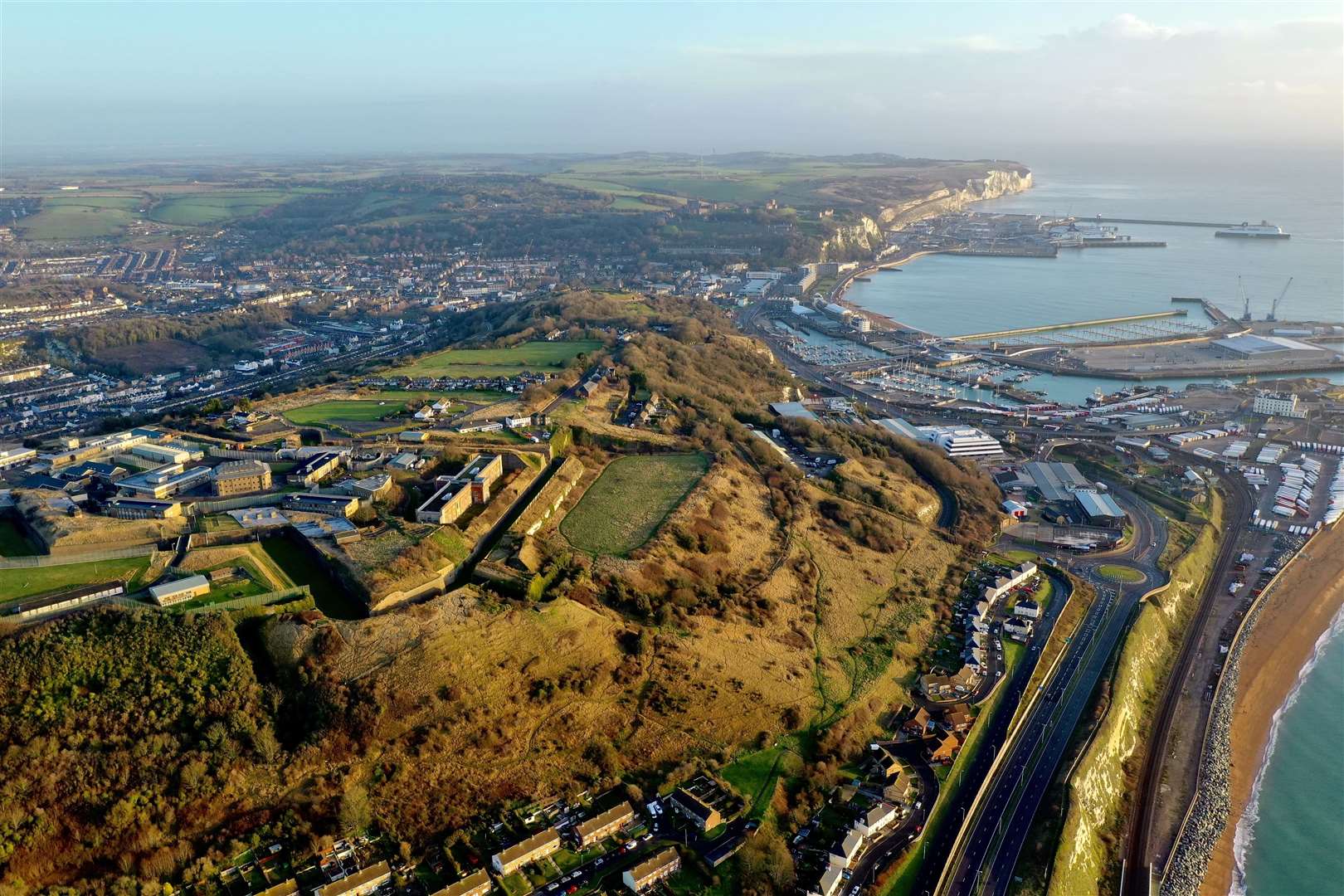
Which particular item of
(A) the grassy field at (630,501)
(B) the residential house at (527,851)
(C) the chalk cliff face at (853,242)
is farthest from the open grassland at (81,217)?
(B) the residential house at (527,851)

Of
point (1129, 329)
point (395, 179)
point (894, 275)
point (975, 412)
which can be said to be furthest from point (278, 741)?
point (395, 179)

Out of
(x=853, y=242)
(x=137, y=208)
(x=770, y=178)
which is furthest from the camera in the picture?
(x=770, y=178)

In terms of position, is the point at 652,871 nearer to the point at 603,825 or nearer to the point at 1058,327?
the point at 603,825

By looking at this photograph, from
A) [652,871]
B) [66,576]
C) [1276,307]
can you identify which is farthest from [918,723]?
[1276,307]

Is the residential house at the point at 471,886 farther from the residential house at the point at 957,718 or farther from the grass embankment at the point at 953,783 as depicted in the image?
the residential house at the point at 957,718

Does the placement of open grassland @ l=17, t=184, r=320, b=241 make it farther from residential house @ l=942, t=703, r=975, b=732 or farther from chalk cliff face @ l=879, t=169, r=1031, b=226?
residential house @ l=942, t=703, r=975, b=732

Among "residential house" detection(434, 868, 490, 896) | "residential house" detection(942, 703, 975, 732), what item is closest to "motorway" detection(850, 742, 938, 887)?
"residential house" detection(942, 703, 975, 732)
